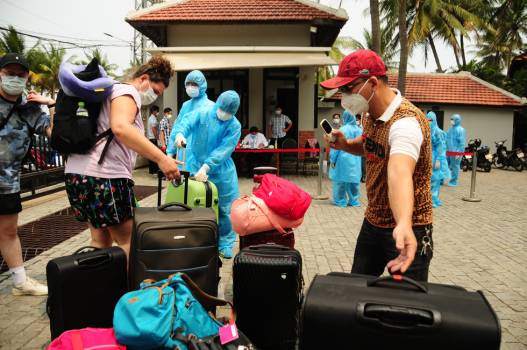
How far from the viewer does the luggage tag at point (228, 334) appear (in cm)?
222

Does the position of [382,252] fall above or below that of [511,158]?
above

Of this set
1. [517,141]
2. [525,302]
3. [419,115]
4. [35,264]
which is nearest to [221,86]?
[35,264]

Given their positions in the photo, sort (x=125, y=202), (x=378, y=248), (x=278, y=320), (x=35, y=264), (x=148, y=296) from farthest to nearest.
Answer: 1. (x=35, y=264)
2. (x=125, y=202)
3. (x=278, y=320)
4. (x=378, y=248)
5. (x=148, y=296)

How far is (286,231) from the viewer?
130 inches

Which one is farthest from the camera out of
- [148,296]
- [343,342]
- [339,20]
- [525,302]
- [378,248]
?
[339,20]

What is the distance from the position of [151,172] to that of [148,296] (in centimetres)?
1148

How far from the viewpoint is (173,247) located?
A: 2.69m

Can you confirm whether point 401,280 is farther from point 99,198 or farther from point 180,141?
point 180,141

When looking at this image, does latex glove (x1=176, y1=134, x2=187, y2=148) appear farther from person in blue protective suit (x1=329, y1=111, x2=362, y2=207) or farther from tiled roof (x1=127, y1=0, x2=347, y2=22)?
tiled roof (x1=127, y1=0, x2=347, y2=22)

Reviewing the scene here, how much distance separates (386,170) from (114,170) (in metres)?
1.72

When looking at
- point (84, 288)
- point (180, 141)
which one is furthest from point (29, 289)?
point (180, 141)

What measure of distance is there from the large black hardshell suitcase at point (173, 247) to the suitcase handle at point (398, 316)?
1308 mm

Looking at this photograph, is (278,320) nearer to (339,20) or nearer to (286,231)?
(286,231)

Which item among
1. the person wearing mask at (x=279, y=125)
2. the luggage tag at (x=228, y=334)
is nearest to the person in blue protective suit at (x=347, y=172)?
the person wearing mask at (x=279, y=125)
